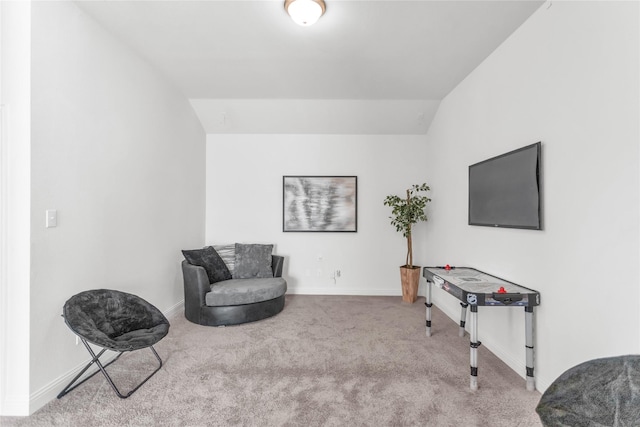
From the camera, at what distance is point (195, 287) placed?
132 inches

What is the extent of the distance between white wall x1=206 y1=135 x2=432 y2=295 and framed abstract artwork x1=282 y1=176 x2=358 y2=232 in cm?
10

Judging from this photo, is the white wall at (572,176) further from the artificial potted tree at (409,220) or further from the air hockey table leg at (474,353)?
the artificial potted tree at (409,220)

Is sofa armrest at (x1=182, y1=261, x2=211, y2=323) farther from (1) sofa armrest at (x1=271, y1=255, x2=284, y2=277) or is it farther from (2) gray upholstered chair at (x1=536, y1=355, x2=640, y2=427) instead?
(2) gray upholstered chair at (x1=536, y1=355, x2=640, y2=427)

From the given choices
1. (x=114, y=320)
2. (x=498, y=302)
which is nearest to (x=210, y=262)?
(x=114, y=320)

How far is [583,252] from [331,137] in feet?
11.5

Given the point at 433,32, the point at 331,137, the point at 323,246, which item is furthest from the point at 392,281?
the point at 433,32

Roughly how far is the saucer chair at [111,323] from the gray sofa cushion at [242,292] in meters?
0.85

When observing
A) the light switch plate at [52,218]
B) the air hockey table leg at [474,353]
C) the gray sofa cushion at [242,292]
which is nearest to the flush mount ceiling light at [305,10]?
the light switch plate at [52,218]

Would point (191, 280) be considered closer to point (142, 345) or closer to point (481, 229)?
point (142, 345)

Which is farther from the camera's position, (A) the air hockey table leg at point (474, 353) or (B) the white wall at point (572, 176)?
(A) the air hockey table leg at point (474, 353)

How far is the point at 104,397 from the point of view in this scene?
6.66 ft

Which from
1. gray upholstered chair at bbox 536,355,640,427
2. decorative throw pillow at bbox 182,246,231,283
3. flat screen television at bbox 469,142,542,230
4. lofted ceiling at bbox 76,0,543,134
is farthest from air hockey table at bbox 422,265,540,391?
decorative throw pillow at bbox 182,246,231,283

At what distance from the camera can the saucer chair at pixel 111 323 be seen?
75.4 inches

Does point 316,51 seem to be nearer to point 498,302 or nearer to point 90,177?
point 90,177
